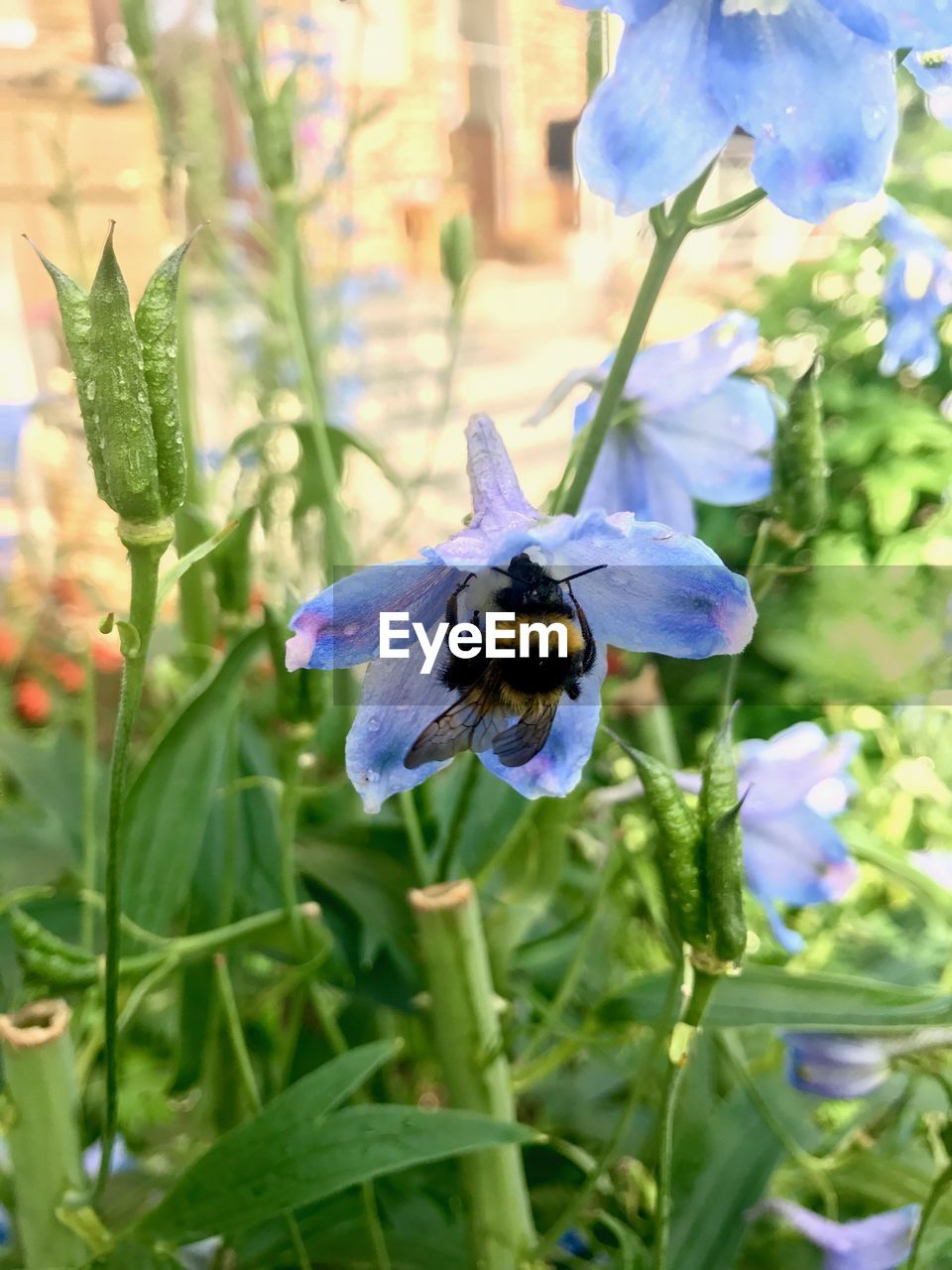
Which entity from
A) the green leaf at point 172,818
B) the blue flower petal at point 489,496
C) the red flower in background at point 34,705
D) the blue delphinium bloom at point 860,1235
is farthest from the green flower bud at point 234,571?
the red flower in background at point 34,705

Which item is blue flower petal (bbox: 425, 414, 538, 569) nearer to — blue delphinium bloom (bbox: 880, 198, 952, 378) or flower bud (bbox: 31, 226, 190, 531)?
flower bud (bbox: 31, 226, 190, 531)

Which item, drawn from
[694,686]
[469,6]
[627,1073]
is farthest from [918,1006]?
[694,686]

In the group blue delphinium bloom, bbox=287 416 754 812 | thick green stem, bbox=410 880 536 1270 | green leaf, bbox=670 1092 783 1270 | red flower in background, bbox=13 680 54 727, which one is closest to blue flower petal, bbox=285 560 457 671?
blue delphinium bloom, bbox=287 416 754 812

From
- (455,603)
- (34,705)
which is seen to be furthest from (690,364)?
(34,705)

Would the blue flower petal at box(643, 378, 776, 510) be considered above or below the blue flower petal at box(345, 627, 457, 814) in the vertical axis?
above

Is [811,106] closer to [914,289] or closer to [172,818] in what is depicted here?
[914,289]

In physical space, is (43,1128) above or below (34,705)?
above
